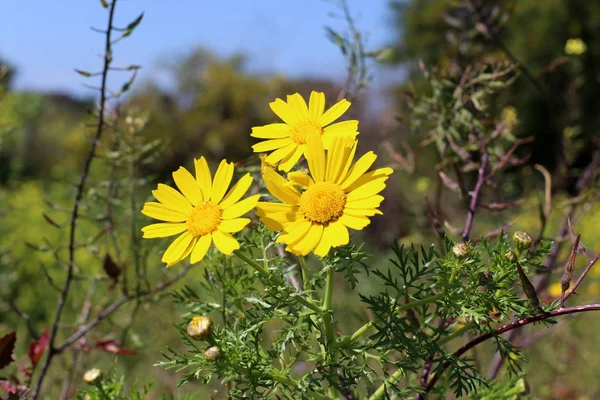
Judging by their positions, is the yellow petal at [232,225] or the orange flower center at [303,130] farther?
the orange flower center at [303,130]

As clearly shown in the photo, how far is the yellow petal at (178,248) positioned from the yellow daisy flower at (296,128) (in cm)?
16

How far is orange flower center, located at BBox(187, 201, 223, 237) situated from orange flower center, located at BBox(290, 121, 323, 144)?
0.16 meters

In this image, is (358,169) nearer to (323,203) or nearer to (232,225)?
(323,203)

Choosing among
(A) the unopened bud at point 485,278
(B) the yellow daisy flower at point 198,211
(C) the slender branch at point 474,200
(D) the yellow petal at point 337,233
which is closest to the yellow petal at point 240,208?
(B) the yellow daisy flower at point 198,211

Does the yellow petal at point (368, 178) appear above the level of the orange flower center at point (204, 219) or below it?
above

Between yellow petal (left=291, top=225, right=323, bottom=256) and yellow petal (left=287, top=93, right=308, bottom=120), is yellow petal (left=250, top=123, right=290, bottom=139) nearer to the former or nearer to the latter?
yellow petal (left=287, top=93, right=308, bottom=120)

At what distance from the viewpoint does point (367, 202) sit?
688 millimetres

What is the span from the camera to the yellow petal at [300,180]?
2.39 feet

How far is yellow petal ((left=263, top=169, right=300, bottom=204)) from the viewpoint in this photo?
0.72 m

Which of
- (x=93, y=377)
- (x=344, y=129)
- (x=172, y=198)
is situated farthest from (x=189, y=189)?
(x=93, y=377)

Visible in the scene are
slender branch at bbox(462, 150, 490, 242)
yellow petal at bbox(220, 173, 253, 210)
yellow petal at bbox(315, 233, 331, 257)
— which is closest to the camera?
yellow petal at bbox(315, 233, 331, 257)

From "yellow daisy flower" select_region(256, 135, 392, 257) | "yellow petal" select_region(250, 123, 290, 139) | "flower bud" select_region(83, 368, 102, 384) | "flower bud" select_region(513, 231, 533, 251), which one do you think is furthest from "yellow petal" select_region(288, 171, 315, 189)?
"flower bud" select_region(83, 368, 102, 384)

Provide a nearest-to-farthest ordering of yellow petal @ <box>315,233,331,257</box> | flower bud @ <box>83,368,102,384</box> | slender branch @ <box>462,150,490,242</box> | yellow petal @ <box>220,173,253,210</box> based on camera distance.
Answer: yellow petal @ <box>315,233,331,257</box>, yellow petal @ <box>220,173,253,210</box>, flower bud @ <box>83,368,102,384</box>, slender branch @ <box>462,150,490,242</box>

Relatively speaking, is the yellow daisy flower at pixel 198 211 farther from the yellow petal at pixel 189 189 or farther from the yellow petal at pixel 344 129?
the yellow petal at pixel 344 129
